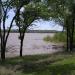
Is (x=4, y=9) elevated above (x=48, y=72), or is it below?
above

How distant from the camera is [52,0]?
22.1 meters

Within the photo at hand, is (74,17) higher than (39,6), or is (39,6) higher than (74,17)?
(39,6)

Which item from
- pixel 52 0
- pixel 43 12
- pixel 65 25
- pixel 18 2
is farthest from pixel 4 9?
pixel 65 25

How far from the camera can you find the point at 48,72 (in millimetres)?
A: 15391

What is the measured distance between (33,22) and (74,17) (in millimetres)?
6793

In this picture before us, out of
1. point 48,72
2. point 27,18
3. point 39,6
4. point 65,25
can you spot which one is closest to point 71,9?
point 65,25

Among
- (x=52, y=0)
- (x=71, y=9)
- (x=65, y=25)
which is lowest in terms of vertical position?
(x=65, y=25)

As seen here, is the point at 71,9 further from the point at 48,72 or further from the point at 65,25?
the point at 48,72

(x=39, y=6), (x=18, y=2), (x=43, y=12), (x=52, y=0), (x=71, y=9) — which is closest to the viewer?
(x=52, y=0)

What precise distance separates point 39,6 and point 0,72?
13.1 metres

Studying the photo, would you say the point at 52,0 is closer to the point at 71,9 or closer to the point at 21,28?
the point at 21,28

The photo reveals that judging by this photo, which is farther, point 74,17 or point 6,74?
point 74,17

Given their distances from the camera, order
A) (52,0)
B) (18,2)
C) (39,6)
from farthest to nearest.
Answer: (39,6) < (18,2) < (52,0)

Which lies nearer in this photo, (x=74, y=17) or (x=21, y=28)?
(x=21, y=28)
